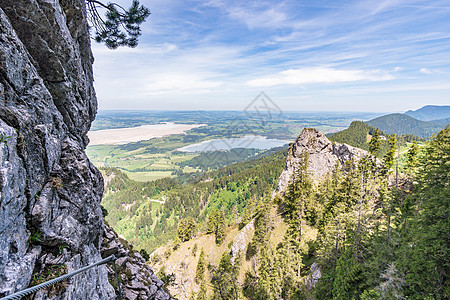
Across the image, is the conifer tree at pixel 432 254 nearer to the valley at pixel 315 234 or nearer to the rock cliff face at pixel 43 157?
the valley at pixel 315 234

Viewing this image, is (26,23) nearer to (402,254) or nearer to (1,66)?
(1,66)

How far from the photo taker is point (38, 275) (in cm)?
646

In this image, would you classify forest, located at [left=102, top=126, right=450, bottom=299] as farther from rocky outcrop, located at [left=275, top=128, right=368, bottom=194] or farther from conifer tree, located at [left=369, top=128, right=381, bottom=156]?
rocky outcrop, located at [left=275, top=128, right=368, bottom=194]

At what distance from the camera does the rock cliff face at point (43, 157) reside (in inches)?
231

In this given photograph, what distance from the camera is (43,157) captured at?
24.6 ft

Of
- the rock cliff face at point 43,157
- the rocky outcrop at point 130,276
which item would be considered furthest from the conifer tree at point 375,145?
the rock cliff face at point 43,157

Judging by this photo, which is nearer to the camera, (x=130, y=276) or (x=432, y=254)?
(x=130, y=276)

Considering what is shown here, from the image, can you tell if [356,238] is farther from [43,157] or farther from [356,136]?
[356,136]

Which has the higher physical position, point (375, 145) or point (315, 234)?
point (375, 145)

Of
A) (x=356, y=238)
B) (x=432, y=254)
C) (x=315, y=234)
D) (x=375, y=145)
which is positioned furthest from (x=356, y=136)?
(x=432, y=254)

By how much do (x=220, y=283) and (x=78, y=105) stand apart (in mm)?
33608

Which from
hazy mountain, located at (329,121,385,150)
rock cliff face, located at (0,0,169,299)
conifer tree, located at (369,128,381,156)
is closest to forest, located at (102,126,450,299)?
conifer tree, located at (369,128,381,156)

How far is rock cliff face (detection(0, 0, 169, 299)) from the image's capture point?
231 inches

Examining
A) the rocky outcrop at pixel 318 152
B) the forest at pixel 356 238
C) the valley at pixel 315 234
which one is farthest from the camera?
the rocky outcrop at pixel 318 152
